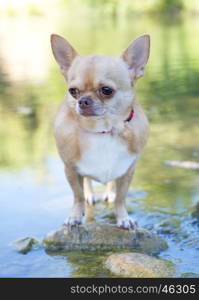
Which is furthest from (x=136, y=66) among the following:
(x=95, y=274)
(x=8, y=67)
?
(x=8, y=67)


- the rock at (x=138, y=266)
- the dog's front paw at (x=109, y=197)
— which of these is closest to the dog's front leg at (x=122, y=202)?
the rock at (x=138, y=266)

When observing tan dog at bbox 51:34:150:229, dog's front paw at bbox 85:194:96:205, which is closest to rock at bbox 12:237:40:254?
tan dog at bbox 51:34:150:229

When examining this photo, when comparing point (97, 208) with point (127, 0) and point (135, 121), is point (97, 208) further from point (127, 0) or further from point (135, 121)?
point (127, 0)

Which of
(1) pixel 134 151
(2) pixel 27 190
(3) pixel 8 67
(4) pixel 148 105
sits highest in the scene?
(1) pixel 134 151

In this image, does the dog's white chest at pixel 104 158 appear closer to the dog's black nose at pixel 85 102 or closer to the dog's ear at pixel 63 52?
the dog's black nose at pixel 85 102

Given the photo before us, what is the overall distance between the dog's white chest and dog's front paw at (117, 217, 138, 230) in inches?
15.0

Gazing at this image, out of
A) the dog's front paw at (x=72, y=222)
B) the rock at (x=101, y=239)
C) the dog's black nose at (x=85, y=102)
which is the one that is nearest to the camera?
the dog's black nose at (x=85, y=102)

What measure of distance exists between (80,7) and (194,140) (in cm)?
2475

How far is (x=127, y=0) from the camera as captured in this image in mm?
28938

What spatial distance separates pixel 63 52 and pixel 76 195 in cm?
92

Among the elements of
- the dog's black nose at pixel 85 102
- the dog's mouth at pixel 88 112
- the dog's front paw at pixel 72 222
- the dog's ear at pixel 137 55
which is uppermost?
the dog's ear at pixel 137 55

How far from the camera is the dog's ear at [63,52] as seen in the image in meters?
3.64

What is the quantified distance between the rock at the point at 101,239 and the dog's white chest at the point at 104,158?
373 millimetres

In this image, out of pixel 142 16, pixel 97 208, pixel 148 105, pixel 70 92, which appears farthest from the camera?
pixel 142 16
